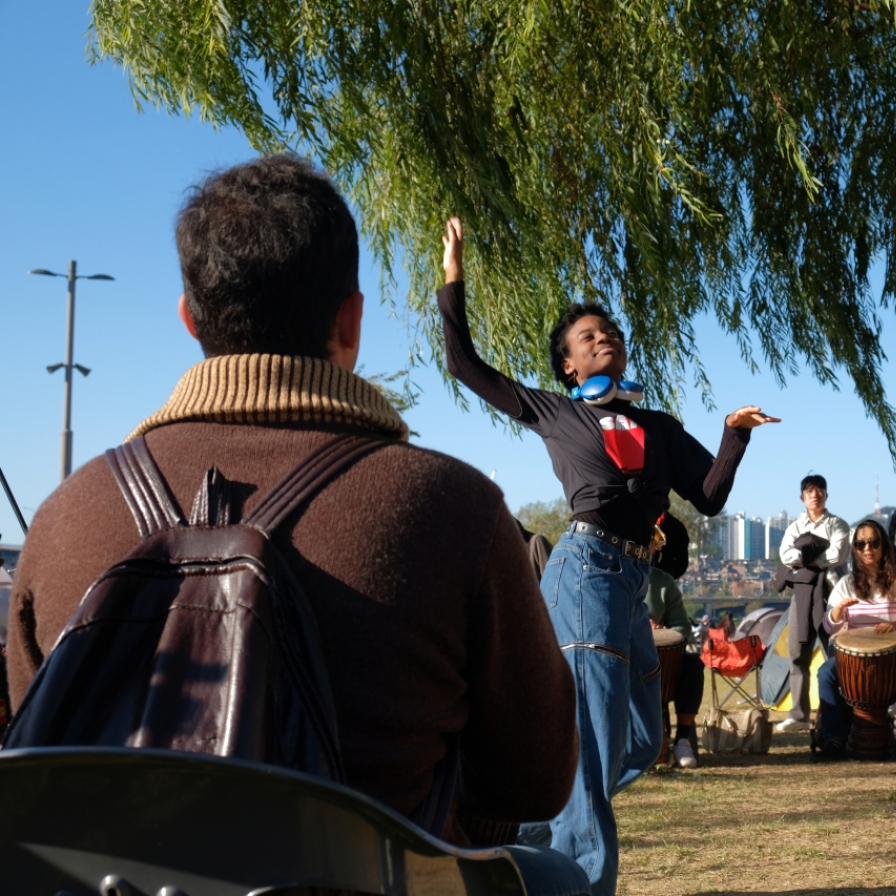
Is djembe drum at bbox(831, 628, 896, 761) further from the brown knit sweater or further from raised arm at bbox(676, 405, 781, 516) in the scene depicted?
the brown knit sweater

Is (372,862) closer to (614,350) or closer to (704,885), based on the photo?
(614,350)

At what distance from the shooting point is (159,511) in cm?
141

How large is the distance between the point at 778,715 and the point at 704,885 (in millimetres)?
7593

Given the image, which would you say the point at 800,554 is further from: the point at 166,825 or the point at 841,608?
the point at 166,825

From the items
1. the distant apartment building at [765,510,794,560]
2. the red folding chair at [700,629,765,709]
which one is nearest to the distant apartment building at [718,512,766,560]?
the distant apartment building at [765,510,794,560]

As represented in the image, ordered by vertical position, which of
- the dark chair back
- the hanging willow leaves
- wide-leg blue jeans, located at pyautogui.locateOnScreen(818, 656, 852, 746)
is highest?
the hanging willow leaves

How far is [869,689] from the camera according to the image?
8016 millimetres

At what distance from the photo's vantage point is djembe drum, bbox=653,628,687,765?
25.3 ft

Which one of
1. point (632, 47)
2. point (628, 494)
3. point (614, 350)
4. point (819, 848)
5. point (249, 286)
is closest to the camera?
point (249, 286)

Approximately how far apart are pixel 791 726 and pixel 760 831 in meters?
4.98

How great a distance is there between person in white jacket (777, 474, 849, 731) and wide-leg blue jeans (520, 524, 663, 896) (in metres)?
6.30

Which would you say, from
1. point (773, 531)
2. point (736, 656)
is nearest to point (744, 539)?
point (773, 531)

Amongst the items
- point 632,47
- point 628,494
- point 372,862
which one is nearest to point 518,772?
point 372,862

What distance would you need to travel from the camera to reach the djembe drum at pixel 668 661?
7711 millimetres
